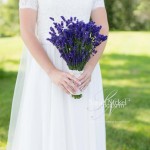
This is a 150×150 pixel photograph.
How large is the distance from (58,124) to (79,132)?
0.16 meters

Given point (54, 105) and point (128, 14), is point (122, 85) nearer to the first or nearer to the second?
point (54, 105)

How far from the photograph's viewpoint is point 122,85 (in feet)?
25.5

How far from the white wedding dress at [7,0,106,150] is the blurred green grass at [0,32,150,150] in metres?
1.81

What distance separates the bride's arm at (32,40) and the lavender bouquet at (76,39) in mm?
179

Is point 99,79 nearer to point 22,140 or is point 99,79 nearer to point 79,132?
point 79,132

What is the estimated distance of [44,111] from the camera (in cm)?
273

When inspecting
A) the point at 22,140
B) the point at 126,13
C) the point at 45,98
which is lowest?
the point at 22,140

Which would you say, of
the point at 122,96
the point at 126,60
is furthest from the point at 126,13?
the point at 122,96

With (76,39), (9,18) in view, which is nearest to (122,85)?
(76,39)

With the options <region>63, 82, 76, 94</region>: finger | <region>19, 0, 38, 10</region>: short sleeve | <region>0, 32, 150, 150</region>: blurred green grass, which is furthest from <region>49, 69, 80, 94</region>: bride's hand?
<region>0, 32, 150, 150</region>: blurred green grass

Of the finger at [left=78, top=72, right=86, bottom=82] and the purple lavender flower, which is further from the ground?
the purple lavender flower

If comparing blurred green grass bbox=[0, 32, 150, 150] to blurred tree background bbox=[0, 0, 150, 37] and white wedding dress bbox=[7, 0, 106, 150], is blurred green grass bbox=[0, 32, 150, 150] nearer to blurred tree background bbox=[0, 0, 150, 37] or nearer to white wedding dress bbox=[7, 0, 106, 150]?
white wedding dress bbox=[7, 0, 106, 150]

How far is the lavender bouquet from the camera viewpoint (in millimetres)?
2312

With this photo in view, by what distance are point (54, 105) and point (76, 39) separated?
53 centimetres
